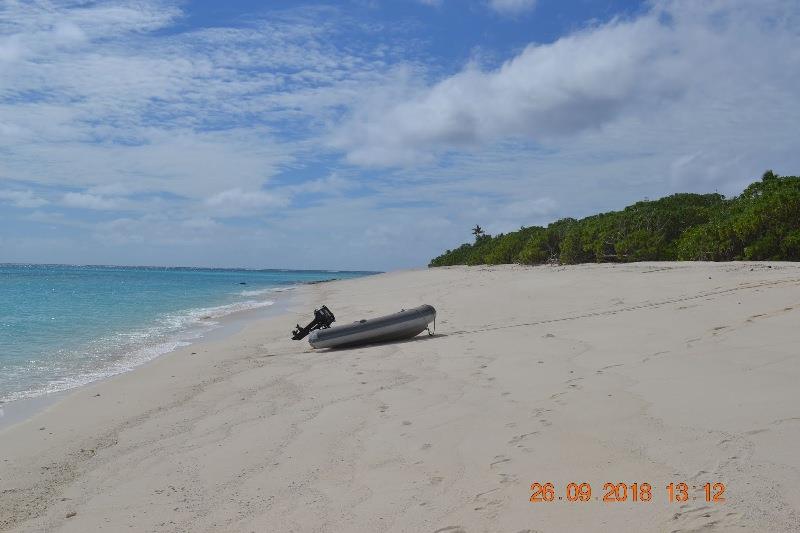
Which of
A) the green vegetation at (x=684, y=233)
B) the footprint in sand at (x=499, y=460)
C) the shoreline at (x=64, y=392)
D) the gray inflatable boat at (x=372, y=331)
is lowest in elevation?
the shoreline at (x=64, y=392)

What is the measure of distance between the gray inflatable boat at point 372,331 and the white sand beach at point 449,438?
4.60ft

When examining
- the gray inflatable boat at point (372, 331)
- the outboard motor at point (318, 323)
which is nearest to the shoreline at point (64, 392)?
the outboard motor at point (318, 323)

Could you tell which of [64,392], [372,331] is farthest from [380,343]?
[64,392]

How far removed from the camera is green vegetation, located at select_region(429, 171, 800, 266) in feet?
67.8

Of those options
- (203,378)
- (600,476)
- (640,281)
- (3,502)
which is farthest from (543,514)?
(640,281)

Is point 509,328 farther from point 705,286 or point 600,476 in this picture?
point 600,476

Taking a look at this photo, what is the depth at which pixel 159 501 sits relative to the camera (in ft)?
13.7

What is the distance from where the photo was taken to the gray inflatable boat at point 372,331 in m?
10.8

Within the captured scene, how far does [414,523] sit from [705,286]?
1162 centimetres
